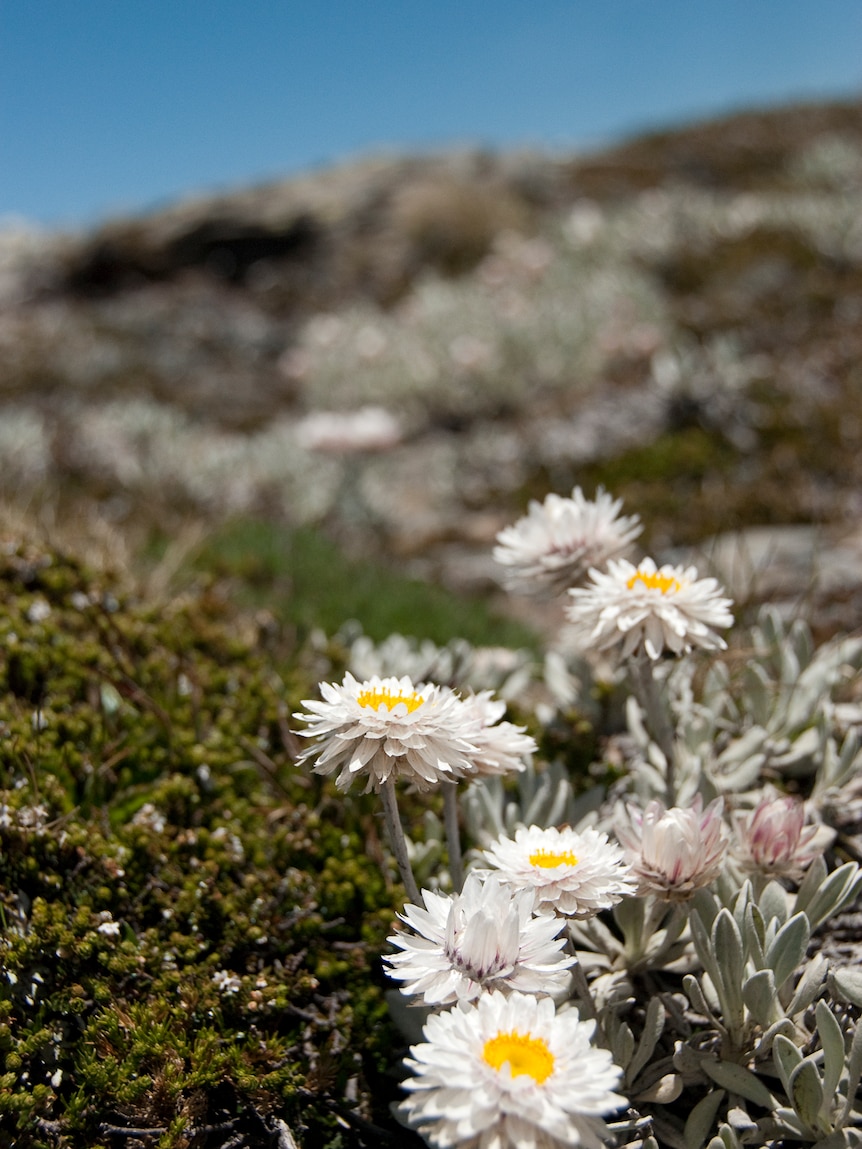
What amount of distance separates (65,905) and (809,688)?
211 cm

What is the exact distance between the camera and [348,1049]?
202cm

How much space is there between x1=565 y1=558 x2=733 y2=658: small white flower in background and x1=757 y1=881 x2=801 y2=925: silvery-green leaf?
51cm

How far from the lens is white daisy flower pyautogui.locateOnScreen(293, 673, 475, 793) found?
1.60 m

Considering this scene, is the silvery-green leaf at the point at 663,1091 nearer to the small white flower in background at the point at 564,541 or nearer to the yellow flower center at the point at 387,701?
the yellow flower center at the point at 387,701

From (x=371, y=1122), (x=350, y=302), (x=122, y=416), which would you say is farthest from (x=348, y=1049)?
(x=350, y=302)

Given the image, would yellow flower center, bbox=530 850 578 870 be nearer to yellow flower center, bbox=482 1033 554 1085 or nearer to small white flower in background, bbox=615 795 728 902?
small white flower in background, bbox=615 795 728 902

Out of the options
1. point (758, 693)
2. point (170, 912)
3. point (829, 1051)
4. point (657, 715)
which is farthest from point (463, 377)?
point (829, 1051)

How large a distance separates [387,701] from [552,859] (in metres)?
0.41

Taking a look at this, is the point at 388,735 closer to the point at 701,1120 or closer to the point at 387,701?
the point at 387,701

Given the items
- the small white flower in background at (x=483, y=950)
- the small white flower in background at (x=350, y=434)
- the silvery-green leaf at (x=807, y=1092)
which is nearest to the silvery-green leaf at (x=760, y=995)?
the silvery-green leaf at (x=807, y=1092)

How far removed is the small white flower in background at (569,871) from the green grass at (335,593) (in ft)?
7.39

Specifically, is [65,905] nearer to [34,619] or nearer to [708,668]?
[34,619]

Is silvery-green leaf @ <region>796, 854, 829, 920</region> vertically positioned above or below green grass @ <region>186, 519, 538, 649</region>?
below

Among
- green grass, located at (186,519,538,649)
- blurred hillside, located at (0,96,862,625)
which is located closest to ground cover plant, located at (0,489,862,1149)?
green grass, located at (186,519,538,649)
